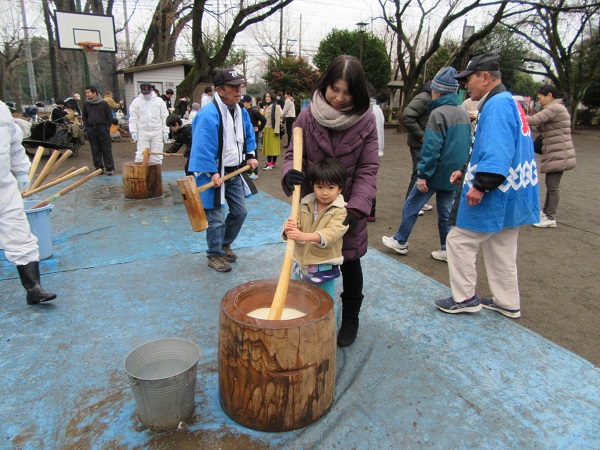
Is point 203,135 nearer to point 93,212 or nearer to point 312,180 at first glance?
point 312,180

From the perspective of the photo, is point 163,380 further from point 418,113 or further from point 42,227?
point 418,113

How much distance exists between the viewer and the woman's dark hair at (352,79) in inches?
86.9

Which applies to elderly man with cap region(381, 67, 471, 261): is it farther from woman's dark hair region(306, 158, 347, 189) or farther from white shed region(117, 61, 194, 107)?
white shed region(117, 61, 194, 107)

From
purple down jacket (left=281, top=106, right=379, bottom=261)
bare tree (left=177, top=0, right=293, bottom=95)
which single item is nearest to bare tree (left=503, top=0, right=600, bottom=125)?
bare tree (left=177, top=0, right=293, bottom=95)

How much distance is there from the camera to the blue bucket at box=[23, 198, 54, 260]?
382 centimetres

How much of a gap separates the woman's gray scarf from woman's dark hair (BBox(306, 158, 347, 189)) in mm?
185

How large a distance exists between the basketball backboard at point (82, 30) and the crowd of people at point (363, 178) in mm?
12230

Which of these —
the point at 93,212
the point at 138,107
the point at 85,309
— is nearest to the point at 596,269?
the point at 85,309

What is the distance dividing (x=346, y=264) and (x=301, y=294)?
1.48ft

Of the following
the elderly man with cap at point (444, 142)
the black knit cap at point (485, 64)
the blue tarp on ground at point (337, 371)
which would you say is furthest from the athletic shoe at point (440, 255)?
the black knit cap at point (485, 64)

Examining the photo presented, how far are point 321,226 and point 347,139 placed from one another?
496 mm

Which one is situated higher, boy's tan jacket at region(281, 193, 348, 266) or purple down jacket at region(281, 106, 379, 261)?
purple down jacket at region(281, 106, 379, 261)

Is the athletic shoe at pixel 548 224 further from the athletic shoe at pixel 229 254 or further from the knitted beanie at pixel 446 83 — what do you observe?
the athletic shoe at pixel 229 254

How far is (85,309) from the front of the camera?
315 cm
